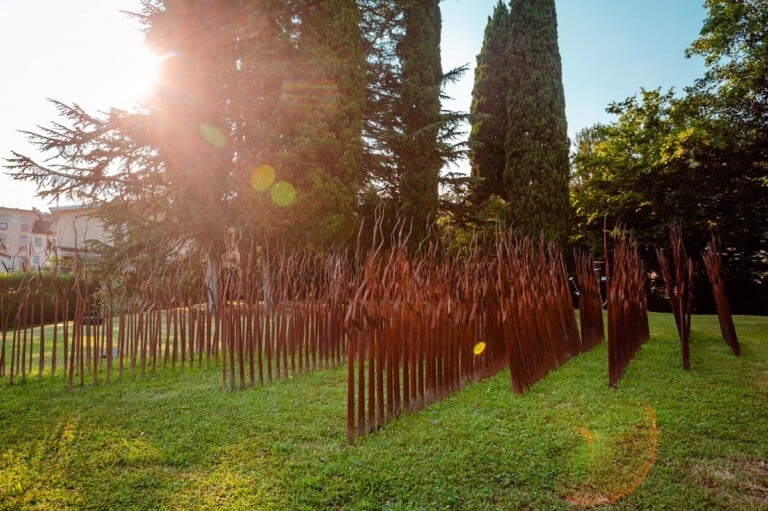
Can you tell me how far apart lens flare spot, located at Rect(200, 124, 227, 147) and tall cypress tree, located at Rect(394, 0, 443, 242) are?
5301mm

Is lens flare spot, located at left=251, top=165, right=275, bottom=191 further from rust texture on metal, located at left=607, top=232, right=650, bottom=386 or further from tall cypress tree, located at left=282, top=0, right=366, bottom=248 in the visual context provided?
rust texture on metal, located at left=607, top=232, right=650, bottom=386

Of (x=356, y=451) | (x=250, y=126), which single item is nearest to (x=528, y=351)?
(x=356, y=451)

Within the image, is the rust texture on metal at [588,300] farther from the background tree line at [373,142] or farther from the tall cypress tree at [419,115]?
the tall cypress tree at [419,115]

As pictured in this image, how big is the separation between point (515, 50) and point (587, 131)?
40.4ft

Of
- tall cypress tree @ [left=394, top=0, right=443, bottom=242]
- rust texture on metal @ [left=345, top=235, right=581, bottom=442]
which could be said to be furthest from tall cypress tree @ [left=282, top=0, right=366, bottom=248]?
rust texture on metal @ [left=345, top=235, right=581, bottom=442]

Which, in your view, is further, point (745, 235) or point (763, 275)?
point (763, 275)

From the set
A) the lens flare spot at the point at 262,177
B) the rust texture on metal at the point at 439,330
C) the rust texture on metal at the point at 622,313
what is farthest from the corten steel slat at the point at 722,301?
the lens flare spot at the point at 262,177

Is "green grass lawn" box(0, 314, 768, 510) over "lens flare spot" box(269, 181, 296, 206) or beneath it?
beneath

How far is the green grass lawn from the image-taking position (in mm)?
2348

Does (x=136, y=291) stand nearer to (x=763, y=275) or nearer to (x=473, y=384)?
(x=473, y=384)

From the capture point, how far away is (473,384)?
4.73m

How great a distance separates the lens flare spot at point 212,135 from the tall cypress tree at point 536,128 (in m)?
9.50

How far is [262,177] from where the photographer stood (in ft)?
36.7

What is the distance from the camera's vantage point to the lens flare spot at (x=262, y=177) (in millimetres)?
11031
